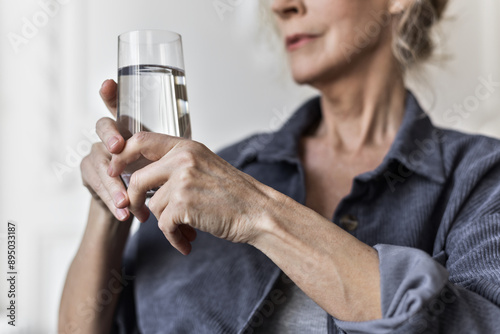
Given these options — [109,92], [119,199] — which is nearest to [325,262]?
[119,199]

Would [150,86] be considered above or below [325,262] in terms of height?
above

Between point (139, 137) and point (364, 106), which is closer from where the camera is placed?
point (139, 137)

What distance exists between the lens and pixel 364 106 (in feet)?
3.98

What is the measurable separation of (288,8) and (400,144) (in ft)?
1.31

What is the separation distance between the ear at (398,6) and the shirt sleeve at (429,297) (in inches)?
27.0

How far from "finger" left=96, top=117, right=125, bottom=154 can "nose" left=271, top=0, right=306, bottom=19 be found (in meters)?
Result: 0.59
